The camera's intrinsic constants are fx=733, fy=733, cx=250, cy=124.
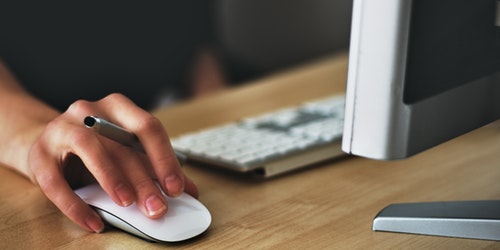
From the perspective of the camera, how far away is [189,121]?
110cm

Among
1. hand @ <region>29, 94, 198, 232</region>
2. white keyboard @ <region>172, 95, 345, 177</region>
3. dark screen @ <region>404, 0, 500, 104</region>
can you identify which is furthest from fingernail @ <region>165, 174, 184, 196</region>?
dark screen @ <region>404, 0, 500, 104</region>

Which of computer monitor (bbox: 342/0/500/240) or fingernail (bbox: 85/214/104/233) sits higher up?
computer monitor (bbox: 342/0/500/240)

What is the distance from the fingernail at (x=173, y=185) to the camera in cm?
69

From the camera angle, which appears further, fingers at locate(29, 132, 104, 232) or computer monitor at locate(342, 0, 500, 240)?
fingers at locate(29, 132, 104, 232)

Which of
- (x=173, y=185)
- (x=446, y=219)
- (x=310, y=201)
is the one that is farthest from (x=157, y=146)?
(x=446, y=219)

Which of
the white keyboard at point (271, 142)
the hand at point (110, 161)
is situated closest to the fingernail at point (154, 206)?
the hand at point (110, 161)

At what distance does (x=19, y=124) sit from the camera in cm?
86

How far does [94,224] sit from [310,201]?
0.23 meters

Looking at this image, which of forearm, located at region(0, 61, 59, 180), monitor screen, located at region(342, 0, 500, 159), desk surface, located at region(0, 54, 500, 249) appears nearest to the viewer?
monitor screen, located at region(342, 0, 500, 159)

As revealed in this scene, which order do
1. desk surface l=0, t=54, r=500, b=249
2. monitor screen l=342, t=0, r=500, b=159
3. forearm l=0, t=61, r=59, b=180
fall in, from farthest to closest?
forearm l=0, t=61, r=59, b=180 → desk surface l=0, t=54, r=500, b=249 → monitor screen l=342, t=0, r=500, b=159

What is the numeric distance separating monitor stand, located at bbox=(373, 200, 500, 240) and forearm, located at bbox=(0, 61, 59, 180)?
39cm

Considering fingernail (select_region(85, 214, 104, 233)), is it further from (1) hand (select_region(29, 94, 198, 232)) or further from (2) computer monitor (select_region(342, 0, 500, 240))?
(2) computer monitor (select_region(342, 0, 500, 240))

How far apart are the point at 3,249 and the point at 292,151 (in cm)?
34

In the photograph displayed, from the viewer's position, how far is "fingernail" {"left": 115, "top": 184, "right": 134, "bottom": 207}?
0.67 metres
